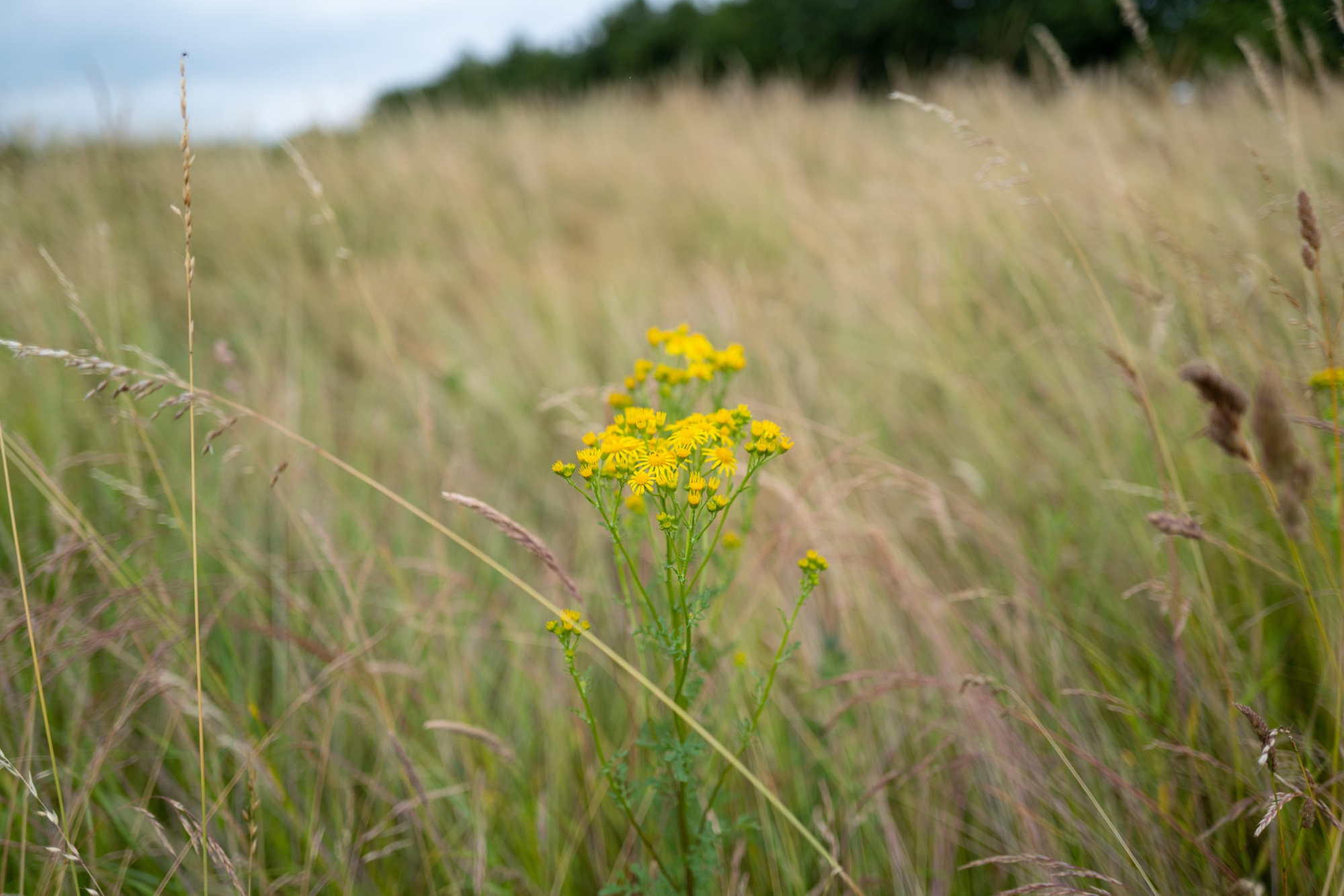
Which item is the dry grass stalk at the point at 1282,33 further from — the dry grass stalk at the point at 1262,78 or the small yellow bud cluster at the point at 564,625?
the small yellow bud cluster at the point at 564,625

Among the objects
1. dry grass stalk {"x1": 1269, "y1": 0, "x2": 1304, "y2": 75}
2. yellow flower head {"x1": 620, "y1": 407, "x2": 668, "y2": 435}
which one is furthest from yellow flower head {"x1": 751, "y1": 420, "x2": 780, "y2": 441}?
dry grass stalk {"x1": 1269, "y1": 0, "x2": 1304, "y2": 75}

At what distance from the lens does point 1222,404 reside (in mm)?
973

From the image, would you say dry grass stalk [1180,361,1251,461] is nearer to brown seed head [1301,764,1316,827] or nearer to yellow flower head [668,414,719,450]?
brown seed head [1301,764,1316,827]

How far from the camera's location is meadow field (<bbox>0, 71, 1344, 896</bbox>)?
48.3 inches

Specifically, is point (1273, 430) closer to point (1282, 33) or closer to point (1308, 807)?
point (1308, 807)

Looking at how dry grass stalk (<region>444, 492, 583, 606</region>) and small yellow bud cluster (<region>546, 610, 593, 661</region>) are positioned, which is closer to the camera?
small yellow bud cluster (<region>546, 610, 593, 661</region>)

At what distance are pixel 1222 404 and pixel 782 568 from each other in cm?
106

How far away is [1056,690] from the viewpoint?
145cm

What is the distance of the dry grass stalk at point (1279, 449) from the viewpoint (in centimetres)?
93

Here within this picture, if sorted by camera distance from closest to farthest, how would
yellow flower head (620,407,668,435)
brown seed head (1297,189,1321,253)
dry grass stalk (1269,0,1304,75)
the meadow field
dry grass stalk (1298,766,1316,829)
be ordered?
dry grass stalk (1298,766,1316,829) < yellow flower head (620,407,668,435) < brown seed head (1297,189,1321,253) < the meadow field < dry grass stalk (1269,0,1304,75)

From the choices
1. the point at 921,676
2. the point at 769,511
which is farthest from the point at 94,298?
the point at 921,676

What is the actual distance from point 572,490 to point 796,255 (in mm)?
2201

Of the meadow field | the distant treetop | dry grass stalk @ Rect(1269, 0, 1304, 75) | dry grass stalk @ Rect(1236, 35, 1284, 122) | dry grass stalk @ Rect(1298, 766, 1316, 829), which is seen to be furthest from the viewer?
the distant treetop

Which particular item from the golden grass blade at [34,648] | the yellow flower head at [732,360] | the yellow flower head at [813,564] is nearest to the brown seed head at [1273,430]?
the yellow flower head at [813,564]
